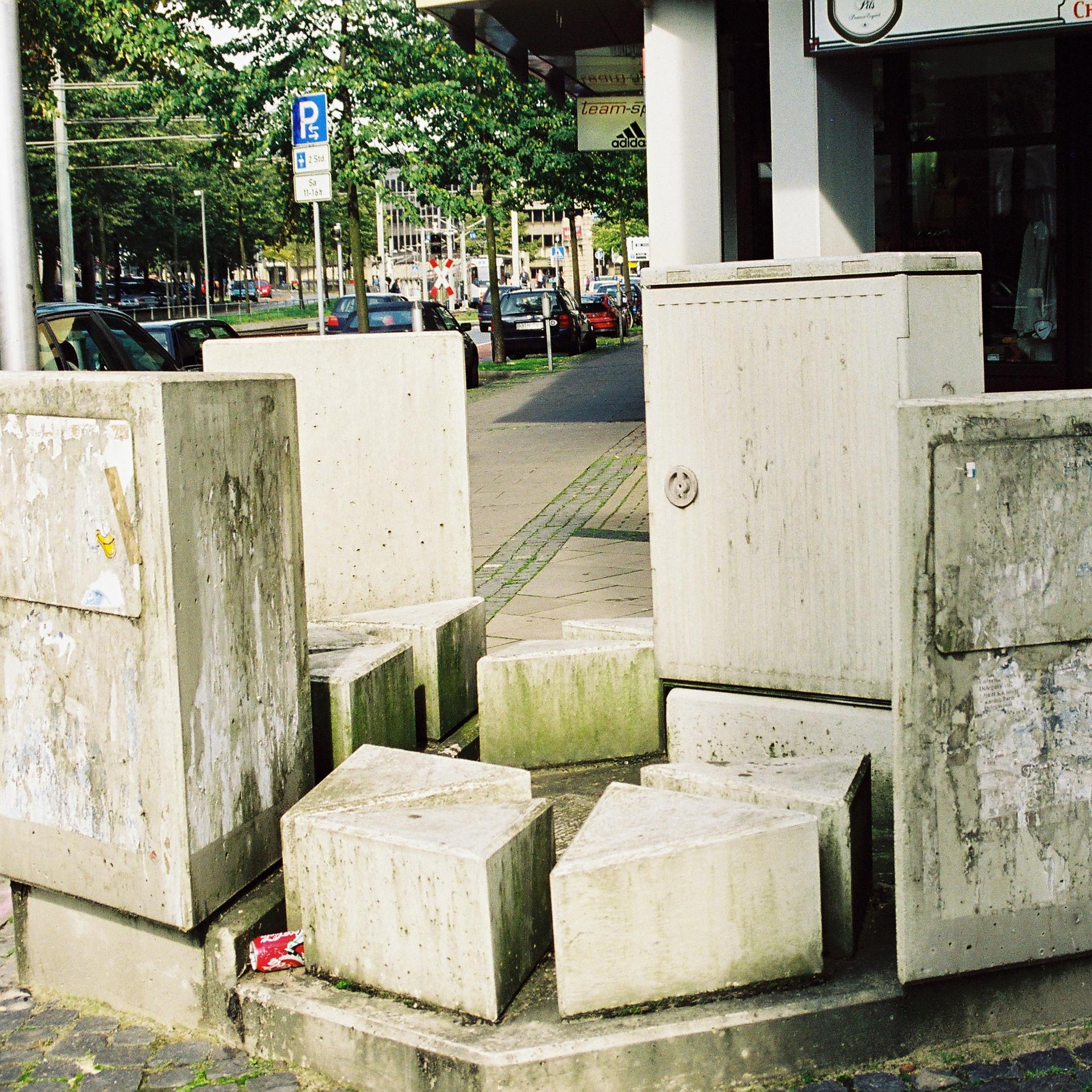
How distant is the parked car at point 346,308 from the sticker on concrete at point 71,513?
24.3m

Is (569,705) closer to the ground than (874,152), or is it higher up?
closer to the ground

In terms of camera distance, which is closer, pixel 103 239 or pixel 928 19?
pixel 928 19

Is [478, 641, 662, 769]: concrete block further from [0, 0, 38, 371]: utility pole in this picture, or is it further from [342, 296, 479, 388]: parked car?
[342, 296, 479, 388]: parked car

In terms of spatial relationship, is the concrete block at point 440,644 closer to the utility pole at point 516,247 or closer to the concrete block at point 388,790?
the concrete block at point 388,790

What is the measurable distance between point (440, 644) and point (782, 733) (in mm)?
1279

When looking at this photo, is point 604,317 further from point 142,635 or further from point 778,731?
point 142,635

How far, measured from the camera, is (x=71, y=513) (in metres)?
3.13

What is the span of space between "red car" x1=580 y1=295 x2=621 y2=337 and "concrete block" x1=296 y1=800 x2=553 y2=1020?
1672 inches

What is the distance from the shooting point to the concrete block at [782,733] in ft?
12.4

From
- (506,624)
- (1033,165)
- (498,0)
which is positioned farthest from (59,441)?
(1033,165)

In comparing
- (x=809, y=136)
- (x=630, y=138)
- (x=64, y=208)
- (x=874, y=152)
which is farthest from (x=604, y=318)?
(x=809, y=136)

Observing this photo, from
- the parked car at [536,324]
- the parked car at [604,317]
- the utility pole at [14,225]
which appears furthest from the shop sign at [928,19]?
the parked car at [604,317]

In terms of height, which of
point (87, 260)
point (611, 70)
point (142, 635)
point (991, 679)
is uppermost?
point (87, 260)

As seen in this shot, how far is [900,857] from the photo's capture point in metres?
2.81
